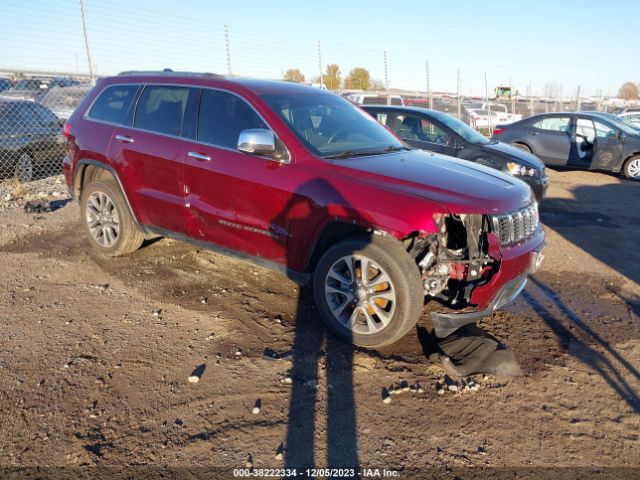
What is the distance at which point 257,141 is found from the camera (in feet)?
12.3

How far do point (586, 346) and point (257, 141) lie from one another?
2953mm

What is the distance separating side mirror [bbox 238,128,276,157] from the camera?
376 centimetres

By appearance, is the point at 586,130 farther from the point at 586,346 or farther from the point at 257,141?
the point at 257,141

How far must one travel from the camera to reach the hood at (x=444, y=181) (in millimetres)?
3389

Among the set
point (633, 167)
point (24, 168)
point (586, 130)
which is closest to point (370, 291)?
point (24, 168)

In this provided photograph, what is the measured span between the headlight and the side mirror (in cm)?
507

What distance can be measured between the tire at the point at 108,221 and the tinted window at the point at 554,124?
10486mm

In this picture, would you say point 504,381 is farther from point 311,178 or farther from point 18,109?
point 18,109

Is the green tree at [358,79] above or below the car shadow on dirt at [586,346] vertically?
above

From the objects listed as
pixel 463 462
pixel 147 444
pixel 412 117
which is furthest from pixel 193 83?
pixel 412 117

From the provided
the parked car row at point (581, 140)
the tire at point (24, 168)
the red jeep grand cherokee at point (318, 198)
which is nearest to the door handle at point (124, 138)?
the red jeep grand cherokee at point (318, 198)

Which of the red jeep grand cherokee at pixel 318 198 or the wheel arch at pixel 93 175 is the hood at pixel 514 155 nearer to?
the red jeep grand cherokee at pixel 318 198

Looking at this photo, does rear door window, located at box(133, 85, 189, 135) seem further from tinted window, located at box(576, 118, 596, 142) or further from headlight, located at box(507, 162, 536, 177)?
tinted window, located at box(576, 118, 596, 142)

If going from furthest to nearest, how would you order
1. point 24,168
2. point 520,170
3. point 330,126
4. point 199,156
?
1. point 24,168
2. point 520,170
3. point 330,126
4. point 199,156
